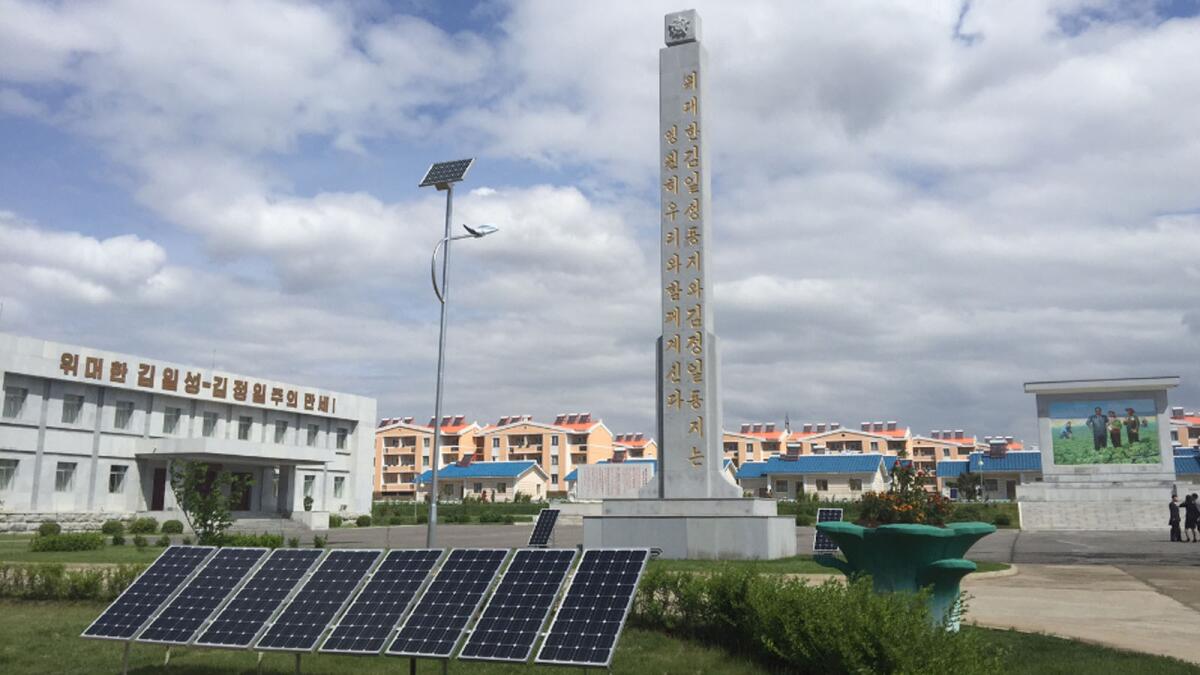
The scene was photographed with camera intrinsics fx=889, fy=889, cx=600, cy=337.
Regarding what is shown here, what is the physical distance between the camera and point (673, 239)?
70.6 feet

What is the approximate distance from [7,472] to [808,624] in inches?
1587

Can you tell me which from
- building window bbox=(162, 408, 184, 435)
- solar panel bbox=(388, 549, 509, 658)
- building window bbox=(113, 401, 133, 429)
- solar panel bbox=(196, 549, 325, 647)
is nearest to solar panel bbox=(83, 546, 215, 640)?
solar panel bbox=(196, 549, 325, 647)

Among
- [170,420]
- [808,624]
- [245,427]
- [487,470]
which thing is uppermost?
[170,420]

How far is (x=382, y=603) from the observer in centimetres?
799

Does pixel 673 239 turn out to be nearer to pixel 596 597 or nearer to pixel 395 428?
pixel 596 597

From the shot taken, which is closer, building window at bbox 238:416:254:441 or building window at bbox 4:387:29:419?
building window at bbox 4:387:29:419

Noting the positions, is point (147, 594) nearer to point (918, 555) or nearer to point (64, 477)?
point (918, 555)

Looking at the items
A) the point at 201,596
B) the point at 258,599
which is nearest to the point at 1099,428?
the point at 258,599

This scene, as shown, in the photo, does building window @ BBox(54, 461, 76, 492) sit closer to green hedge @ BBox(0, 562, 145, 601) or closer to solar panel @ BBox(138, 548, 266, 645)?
green hedge @ BBox(0, 562, 145, 601)

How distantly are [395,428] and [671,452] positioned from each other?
91.0 meters

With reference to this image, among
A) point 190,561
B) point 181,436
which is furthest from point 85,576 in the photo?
point 181,436

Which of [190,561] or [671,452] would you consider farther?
[671,452]

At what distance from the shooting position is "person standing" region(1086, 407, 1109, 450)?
154 ft

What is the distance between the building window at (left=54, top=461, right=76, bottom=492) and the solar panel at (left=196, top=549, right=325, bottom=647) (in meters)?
37.2
